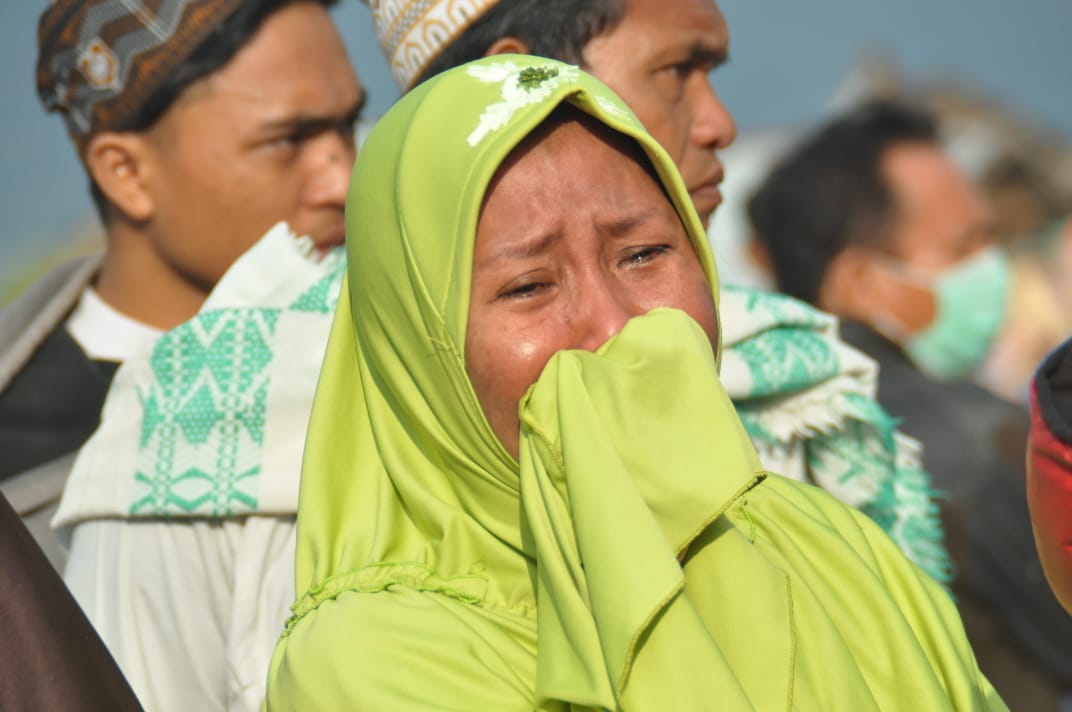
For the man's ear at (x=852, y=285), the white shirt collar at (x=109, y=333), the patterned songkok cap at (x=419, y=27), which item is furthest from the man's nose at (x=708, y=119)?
the man's ear at (x=852, y=285)

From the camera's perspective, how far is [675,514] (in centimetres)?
191

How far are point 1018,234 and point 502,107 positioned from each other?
7677 millimetres

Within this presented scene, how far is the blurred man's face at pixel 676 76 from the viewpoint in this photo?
3.21 metres

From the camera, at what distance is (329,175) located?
378 cm

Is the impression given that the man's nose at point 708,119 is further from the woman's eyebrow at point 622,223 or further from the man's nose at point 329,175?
the woman's eyebrow at point 622,223

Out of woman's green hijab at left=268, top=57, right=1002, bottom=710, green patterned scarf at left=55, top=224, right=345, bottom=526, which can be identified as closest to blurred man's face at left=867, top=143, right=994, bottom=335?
green patterned scarf at left=55, top=224, right=345, bottom=526

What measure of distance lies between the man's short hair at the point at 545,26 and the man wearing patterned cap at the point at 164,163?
2.21 ft

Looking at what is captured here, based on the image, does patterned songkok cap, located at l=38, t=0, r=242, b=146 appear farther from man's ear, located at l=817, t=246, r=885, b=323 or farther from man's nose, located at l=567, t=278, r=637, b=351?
man's ear, located at l=817, t=246, r=885, b=323

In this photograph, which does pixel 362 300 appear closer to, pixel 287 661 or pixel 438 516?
pixel 438 516

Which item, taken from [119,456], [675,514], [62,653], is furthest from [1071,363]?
[119,456]

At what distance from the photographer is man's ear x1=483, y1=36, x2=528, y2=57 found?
3.25 m

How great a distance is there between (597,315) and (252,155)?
1879 mm

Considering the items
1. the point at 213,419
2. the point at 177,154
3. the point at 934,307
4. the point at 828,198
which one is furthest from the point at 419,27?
the point at 934,307

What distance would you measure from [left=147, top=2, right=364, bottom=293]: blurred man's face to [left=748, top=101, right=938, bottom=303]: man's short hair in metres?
2.10
